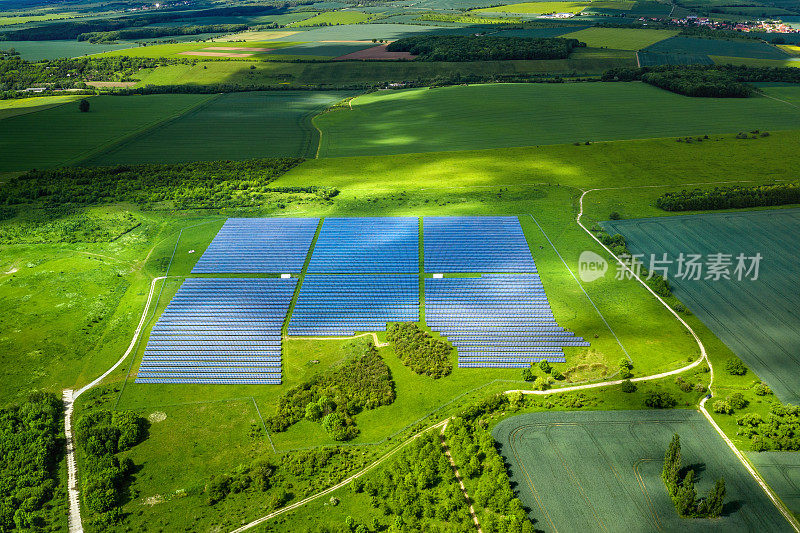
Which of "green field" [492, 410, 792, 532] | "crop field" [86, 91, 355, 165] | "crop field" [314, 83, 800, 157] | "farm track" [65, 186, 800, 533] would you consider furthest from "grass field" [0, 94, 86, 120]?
"green field" [492, 410, 792, 532]

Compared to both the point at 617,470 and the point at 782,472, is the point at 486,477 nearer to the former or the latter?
the point at 617,470

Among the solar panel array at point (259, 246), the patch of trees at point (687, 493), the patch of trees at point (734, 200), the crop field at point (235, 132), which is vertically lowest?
the patch of trees at point (687, 493)

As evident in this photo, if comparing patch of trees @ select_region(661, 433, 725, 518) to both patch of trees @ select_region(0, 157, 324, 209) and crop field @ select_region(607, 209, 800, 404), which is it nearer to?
crop field @ select_region(607, 209, 800, 404)

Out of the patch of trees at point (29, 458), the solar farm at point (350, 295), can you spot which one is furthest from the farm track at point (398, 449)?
the solar farm at point (350, 295)

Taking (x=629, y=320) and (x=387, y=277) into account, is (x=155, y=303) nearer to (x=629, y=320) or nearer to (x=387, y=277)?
(x=387, y=277)

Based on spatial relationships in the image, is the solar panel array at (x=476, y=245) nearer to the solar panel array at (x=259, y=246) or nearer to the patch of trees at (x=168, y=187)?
the solar panel array at (x=259, y=246)

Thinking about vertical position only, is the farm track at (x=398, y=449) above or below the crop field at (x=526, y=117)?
below
